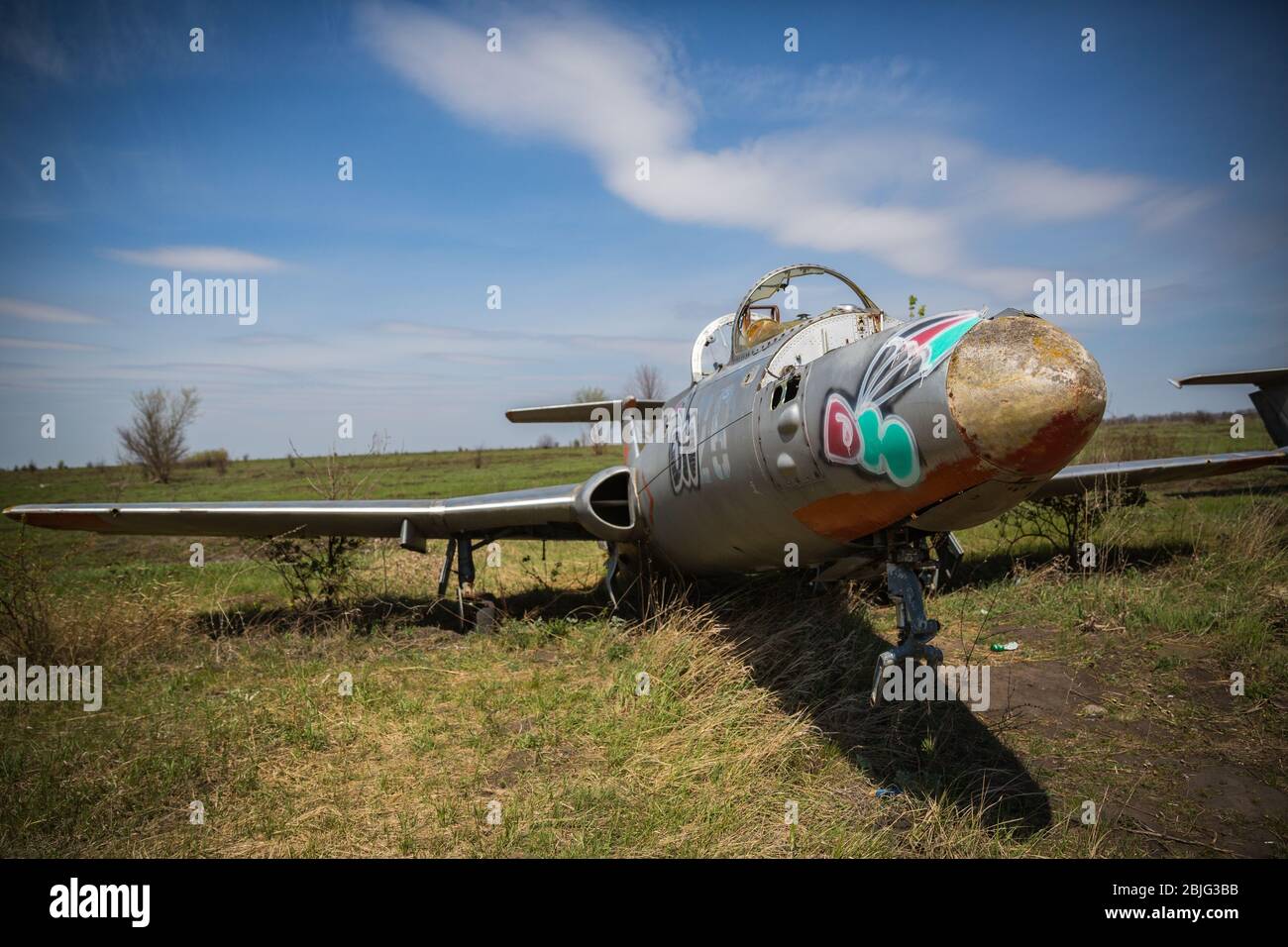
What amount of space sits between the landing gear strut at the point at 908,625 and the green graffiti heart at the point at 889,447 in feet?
2.97

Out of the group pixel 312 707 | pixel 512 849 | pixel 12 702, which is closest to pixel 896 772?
pixel 512 849

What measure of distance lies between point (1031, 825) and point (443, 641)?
664cm

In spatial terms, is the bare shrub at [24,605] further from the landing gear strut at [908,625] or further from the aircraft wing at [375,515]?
the landing gear strut at [908,625]

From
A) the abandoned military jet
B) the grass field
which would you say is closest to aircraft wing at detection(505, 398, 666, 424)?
the abandoned military jet

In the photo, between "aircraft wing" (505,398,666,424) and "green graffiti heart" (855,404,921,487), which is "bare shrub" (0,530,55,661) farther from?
"green graffiti heart" (855,404,921,487)

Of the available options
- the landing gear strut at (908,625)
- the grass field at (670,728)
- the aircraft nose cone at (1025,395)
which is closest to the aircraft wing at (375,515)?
the grass field at (670,728)

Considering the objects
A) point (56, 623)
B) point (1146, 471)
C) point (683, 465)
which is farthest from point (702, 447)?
point (1146, 471)

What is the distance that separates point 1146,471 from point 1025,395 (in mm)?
9293

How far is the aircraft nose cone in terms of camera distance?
10.5 feet

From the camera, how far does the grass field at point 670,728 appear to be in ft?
14.8

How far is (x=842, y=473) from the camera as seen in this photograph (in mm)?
4207

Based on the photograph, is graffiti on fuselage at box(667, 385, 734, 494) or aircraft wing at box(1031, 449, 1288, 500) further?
aircraft wing at box(1031, 449, 1288, 500)

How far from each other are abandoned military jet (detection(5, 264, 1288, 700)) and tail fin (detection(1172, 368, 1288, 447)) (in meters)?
8.65
